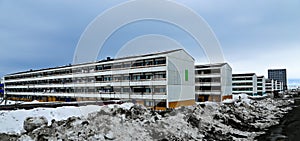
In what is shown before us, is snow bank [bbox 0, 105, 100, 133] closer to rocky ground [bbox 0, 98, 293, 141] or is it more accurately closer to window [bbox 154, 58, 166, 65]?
rocky ground [bbox 0, 98, 293, 141]

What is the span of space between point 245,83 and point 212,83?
37755 mm

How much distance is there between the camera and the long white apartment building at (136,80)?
39.0 metres

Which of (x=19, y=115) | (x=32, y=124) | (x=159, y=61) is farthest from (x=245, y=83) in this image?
(x=32, y=124)

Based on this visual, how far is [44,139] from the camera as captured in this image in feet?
38.5

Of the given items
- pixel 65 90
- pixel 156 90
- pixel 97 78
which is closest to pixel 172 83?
pixel 156 90

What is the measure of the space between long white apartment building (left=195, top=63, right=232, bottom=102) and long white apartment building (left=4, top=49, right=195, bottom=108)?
15.9m

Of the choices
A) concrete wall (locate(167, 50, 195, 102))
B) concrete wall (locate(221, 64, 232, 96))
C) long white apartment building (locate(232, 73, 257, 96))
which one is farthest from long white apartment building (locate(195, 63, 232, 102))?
long white apartment building (locate(232, 73, 257, 96))

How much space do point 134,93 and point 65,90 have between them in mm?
29643

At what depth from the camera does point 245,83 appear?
300 ft

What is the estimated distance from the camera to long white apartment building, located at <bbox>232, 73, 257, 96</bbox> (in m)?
90.3

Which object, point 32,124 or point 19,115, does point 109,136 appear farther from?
point 19,115

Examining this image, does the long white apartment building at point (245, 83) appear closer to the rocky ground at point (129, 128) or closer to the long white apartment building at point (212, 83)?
the long white apartment building at point (212, 83)

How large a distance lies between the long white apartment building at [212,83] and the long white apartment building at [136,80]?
52.2 ft

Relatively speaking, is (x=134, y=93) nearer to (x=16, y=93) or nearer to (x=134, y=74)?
(x=134, y=74)
